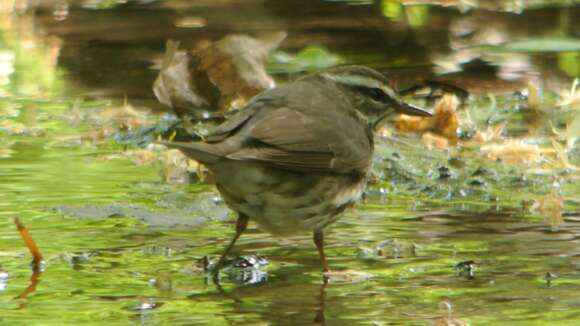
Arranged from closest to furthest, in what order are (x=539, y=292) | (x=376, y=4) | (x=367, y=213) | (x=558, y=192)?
(x=539, y=292)
(x=367, y=213)
(x=558, y=192)
(x=376, y=4)

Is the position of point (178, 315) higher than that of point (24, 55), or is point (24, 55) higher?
point (24, 55)

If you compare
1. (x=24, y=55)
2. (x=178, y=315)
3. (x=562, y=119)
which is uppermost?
(x=24, y=55)

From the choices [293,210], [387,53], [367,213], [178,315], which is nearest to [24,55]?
[387,53]

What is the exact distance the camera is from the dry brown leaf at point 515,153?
25.7 feet

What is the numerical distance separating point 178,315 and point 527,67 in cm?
658

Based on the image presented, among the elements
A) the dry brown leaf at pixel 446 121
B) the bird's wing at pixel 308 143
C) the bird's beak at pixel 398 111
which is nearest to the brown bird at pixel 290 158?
the bird's wing at pixel 308 143

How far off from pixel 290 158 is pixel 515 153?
2.67 metres

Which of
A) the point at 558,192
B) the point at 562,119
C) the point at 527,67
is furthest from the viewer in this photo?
the point at 527,67

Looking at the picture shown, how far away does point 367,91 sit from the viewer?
657cm

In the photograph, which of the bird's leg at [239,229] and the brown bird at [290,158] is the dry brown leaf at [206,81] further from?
the bird's leg at [239,229]

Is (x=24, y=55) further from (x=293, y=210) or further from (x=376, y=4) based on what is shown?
(x=293, y=210)

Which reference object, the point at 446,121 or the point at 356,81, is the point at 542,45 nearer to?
the point at 446,121

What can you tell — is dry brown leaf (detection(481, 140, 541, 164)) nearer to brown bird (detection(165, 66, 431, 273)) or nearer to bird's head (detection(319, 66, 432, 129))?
bird's head (detection(319, 66, 432, 129))

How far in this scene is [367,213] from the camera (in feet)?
21.9
